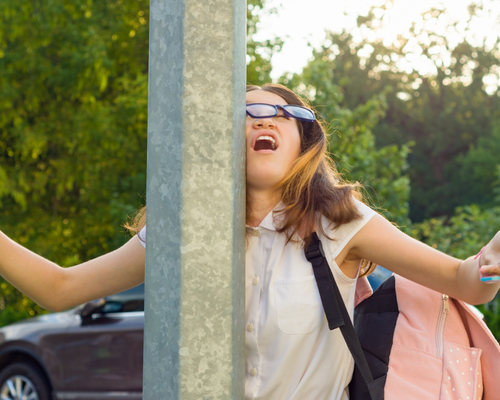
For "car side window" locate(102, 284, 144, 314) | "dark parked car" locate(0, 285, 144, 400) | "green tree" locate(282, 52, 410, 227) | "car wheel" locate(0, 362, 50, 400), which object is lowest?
"car wheel" locate(0, 362, 50, 400)

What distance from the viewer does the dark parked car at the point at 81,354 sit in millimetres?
5875

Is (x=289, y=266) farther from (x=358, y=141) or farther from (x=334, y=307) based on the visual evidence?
(x=358, y=141)

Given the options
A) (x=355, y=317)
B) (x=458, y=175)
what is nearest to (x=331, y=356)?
(x=355, y=317)

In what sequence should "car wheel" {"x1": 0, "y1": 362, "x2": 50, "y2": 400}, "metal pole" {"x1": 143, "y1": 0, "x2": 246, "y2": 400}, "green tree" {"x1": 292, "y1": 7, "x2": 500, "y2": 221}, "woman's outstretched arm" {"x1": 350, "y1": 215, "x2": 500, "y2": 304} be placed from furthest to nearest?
"green tree" {"x1": 292, "y1": 7, "x2": 500, "y2": 221}
"car wheel" {"x1": 0, "y1": 362, "x2": 50, "y2": 400}
"woman's outstretched arm" {"x1": 350, "y1": 215, "x2": 500, "y2": 304}
"metal pole" {"x1": 143, "y1": 0, "x2": 246, "y2": 400}

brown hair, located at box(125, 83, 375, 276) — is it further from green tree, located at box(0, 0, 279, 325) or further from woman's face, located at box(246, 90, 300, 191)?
green tree, located at box(0, 0, 279, 325)

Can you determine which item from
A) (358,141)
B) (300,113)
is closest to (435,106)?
(358,141)

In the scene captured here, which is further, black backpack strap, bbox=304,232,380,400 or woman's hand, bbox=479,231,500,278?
black backpack strap, bbox=304,232,380,400

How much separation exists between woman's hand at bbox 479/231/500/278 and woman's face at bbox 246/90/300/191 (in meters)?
0.61

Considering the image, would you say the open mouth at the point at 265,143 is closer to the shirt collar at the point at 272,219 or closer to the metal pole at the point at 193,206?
the shirt collar at the point at 272,219

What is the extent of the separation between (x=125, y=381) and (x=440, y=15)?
30899mm

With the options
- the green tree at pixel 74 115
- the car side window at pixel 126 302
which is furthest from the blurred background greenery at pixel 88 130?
the car side window at pixel 126 302

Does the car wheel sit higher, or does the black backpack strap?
the black backpack strap

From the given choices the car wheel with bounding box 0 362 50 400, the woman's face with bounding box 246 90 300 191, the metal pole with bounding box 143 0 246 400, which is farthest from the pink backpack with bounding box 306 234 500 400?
the car wheel with bounding box 0 362 50 400

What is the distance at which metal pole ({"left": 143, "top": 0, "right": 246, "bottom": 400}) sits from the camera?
109 centimetres
